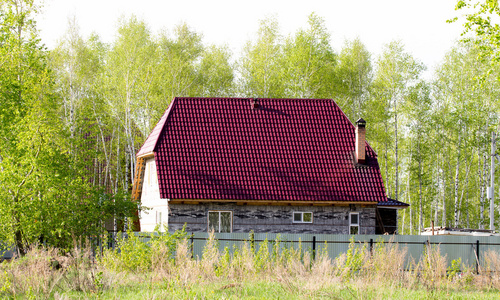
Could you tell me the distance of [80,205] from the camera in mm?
19250

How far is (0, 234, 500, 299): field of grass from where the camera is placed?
13.3 meters

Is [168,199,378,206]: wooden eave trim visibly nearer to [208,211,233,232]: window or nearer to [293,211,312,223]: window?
[293,211,312,223]: window

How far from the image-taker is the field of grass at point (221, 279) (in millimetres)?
13289

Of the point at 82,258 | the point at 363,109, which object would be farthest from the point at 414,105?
the point at 82,258

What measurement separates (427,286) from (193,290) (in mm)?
5510

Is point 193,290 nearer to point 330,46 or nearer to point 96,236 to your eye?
point 96,236

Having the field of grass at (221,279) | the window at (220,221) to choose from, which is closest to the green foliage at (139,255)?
the field of grass at (221,279)

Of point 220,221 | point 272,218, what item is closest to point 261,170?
point 272,218

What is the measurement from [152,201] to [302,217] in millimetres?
7170

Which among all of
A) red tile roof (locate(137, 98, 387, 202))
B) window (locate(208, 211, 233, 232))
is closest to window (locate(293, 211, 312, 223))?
red tile roof (locate(137, 98, 387, 202))

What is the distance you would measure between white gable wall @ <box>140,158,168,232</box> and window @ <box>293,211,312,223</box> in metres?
5.47

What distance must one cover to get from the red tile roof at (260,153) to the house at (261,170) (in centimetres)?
4

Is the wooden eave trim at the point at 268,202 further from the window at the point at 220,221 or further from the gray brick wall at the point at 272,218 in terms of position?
the window at the point at 220,221

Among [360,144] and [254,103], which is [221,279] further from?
[254,103]
